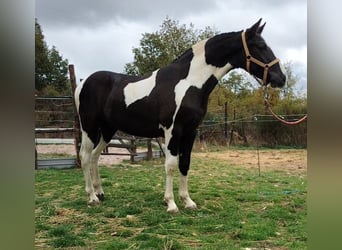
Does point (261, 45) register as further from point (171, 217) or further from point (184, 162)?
point (171, 217)

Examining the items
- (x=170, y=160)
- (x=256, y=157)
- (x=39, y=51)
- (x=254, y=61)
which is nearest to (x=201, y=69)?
(x=254, y=61)

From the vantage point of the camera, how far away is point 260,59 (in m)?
3.12

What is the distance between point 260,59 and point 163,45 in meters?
7.68

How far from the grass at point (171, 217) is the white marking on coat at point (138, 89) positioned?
106 centimetres

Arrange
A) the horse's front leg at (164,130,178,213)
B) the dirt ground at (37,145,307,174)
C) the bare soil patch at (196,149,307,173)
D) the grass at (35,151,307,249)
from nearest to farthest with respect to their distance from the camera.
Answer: the grass at (35,151,307,249) → the horse's front leg at (164,130,178,213) → the bare soil patch at (196,149,307,173) → the dirt ground at (37,145,307,174)

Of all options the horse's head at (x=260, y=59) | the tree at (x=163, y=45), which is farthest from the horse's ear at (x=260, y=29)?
the tree at (x=163, y=45)

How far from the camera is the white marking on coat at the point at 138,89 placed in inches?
129

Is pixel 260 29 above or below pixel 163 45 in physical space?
below

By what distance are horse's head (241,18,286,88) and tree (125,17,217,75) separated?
245 inches

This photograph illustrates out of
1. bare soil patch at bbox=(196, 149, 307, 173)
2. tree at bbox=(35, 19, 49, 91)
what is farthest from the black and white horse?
bare soil patch at bbox=(196, 149, 307, 173)

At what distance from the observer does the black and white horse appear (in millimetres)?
3084

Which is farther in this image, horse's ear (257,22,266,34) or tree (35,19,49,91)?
horse's ear (257,22,266,34)

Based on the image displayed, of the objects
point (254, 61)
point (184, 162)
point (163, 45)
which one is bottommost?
point (184, 162)

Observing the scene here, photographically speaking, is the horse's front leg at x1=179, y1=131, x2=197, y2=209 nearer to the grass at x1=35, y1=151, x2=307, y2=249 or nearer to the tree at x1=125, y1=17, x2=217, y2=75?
the grass at x1=35, y1=151, x2=307, y2=249
